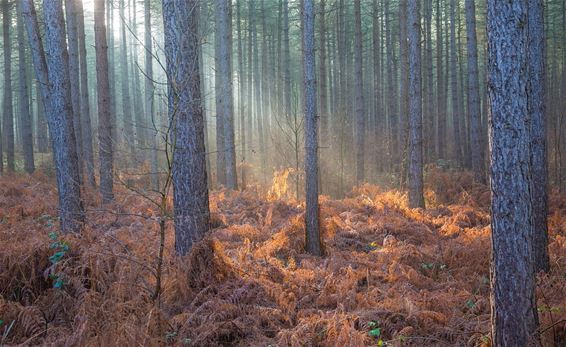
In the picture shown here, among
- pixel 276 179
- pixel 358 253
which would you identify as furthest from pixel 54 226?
pixel 276 179

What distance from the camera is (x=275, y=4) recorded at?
29.0 meters

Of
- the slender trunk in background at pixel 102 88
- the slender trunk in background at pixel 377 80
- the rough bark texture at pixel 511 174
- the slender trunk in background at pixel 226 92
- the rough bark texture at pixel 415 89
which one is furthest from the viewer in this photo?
the slender trunk in background at pixel 377 80

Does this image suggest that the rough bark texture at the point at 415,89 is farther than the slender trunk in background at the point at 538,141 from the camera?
A: Yes

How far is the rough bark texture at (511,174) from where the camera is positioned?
3.40 m

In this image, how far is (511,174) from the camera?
344 cm

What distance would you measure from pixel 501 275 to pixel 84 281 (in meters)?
4.53

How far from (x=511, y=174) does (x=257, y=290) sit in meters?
3.32

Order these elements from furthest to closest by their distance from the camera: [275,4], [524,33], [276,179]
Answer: [275,4], [276,179], [524,33]

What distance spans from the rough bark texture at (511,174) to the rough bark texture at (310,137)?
13.4 feet

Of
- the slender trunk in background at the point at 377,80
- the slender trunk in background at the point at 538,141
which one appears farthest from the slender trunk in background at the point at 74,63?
the slender trunk in background at the point at 377,80

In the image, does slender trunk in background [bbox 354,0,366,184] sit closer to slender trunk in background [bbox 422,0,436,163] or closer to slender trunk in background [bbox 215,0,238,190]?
slender trunk in background [bbox 422,0,436,163]

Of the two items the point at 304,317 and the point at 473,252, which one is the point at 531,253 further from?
the point at 473,252

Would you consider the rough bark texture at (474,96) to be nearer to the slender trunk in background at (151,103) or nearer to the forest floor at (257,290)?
the forest floor at (257,290)

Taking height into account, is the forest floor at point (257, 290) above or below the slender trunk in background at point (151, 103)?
below
